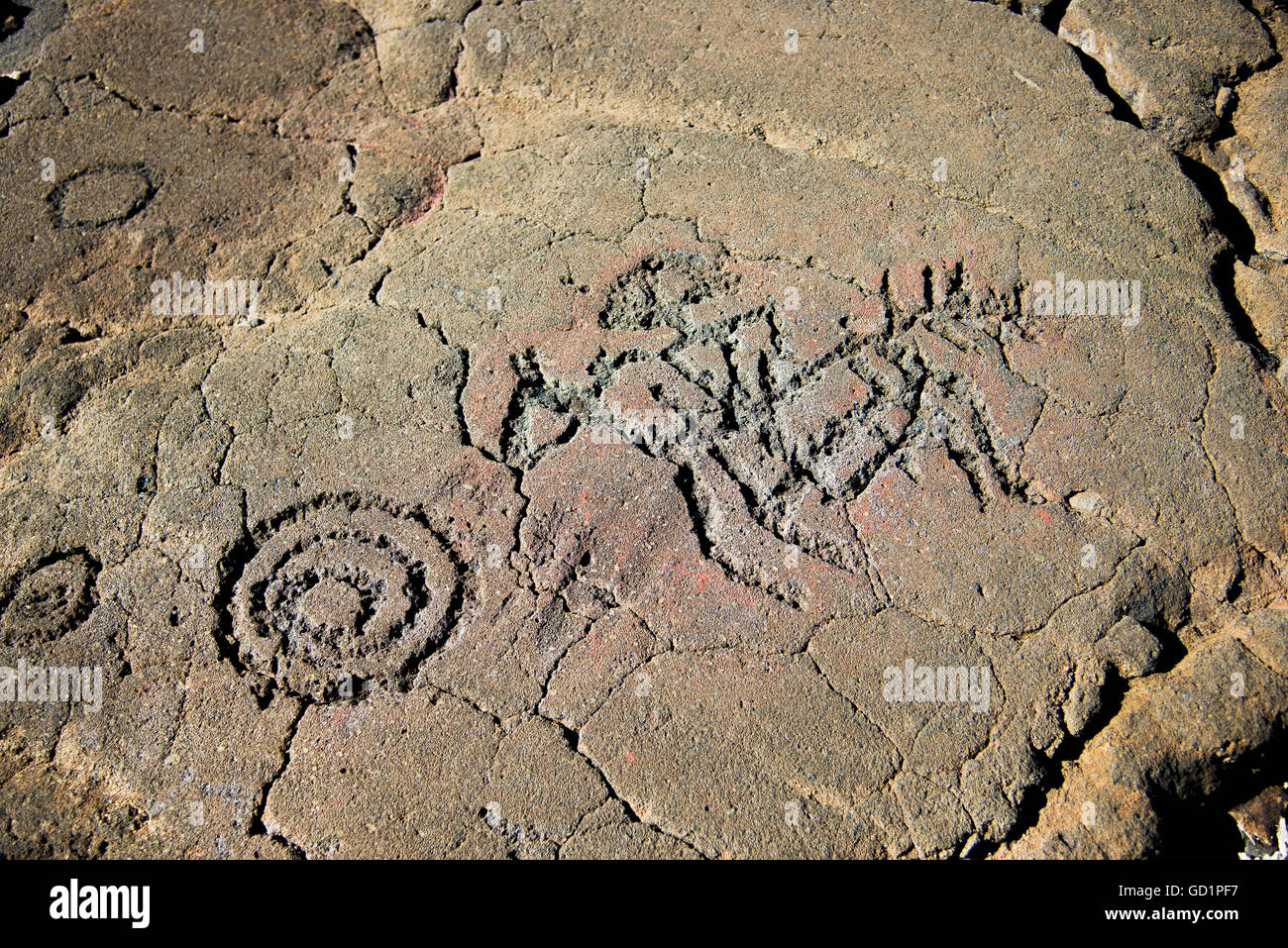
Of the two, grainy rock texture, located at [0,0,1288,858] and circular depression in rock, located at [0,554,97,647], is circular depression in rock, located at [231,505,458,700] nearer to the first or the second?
grainy rock texture, located at [0,0,1288,858]

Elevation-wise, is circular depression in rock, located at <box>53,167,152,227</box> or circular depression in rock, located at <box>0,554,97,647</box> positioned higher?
circular depression in rock, located at <box>53,167,152,227</box>

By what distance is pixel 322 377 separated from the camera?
2.54 meters

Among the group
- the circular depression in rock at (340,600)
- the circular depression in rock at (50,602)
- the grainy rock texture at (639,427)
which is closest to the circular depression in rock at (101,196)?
the grainy rock texture at (639,427)

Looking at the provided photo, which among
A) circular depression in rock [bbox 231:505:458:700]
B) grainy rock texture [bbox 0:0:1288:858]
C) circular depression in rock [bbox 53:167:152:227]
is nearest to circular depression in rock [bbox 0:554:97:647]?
grainy rock texture [bbox 0:0:1288:858]

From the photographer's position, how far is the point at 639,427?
2436mm

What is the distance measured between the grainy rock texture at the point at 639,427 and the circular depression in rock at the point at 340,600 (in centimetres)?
1

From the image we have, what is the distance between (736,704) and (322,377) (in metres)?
1.47

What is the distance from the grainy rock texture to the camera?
200 centimetres

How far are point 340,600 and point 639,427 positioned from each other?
0.89 m

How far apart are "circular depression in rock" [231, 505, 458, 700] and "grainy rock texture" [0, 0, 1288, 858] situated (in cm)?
1

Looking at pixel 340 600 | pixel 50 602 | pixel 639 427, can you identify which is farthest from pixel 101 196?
pixel 639 427

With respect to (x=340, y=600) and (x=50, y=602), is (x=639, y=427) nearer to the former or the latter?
(x=340, y=600)
